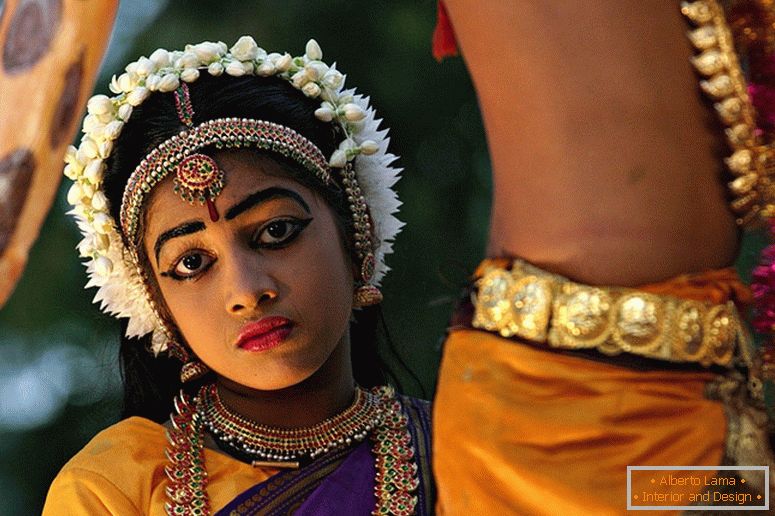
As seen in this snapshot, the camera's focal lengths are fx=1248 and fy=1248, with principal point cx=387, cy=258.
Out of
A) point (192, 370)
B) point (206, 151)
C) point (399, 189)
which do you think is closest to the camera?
point (206, 151)

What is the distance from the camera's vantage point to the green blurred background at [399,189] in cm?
672

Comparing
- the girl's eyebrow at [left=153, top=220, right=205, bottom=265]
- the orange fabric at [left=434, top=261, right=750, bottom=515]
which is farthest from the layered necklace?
the orange fabric at [left=434, top=261, right=750, bottom=515]

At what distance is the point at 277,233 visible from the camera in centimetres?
288

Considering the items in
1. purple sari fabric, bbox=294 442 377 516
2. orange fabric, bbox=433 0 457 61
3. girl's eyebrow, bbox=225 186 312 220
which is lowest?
purple sari fabric, bbox=294 442 377 516

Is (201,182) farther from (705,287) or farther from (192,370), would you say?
(705,287)

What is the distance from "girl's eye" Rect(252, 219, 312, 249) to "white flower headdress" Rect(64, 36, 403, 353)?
1.10ft

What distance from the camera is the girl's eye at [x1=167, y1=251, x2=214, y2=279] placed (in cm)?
285

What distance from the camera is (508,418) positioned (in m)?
1.61

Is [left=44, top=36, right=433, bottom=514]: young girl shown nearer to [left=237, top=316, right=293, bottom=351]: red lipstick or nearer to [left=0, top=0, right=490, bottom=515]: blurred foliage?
[left=237, top=316, right=293, bottom=351]: red lipstick

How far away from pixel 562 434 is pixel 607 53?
50cm

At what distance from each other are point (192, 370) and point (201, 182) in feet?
1.75

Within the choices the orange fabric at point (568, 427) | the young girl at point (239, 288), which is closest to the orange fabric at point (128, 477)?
the young girl at point (239, 288)

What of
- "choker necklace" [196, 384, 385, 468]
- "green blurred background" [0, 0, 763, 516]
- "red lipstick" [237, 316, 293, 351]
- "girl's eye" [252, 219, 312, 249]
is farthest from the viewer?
"green blurred background" [0, 0, 763, 516]

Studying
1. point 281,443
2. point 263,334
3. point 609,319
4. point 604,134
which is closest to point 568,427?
point 609,319
